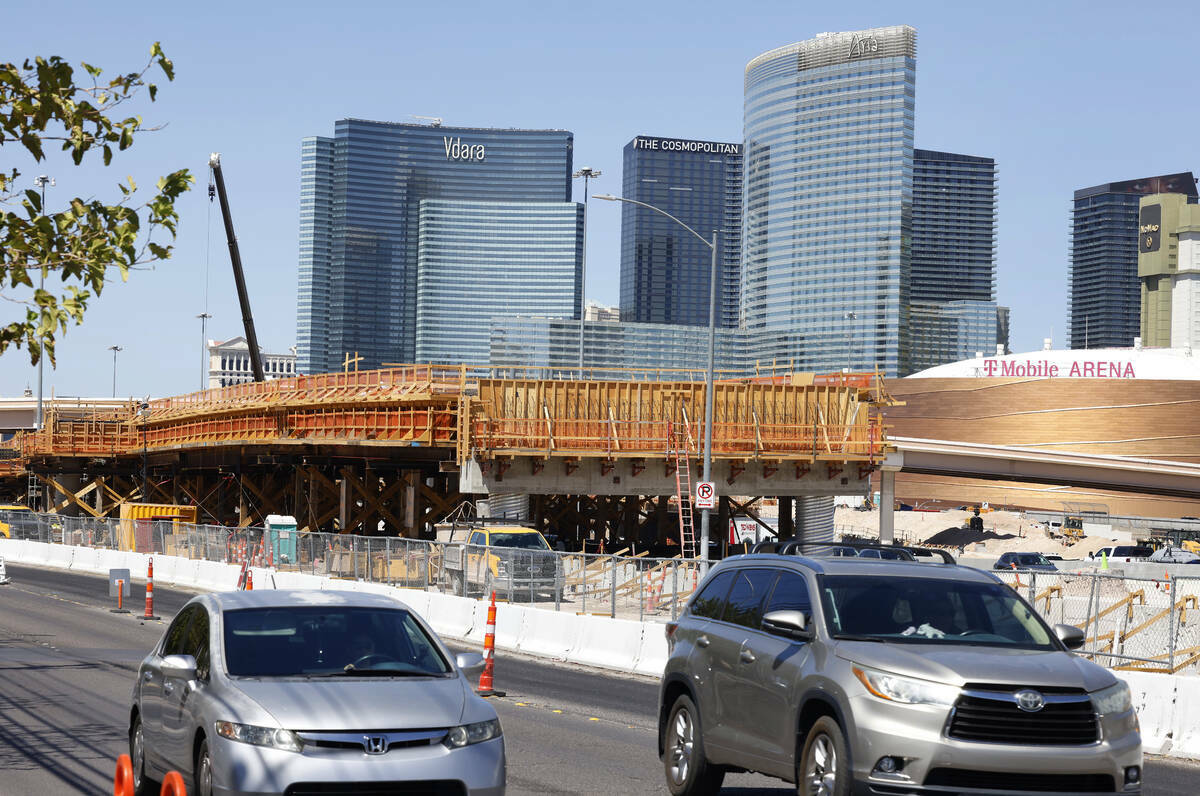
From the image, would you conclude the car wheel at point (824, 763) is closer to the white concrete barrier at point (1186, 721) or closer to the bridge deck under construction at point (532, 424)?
the white concrete barrier at point (1186, 721)

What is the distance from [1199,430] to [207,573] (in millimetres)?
104399

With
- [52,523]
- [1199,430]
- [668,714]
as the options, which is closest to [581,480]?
[52,523]

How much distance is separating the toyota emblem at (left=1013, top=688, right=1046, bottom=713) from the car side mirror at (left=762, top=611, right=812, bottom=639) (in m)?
1.49

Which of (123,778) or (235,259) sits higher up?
(235,259)

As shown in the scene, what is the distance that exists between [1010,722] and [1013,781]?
34 cm

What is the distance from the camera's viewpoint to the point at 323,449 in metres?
57.7

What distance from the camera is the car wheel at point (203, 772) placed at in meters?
8.63

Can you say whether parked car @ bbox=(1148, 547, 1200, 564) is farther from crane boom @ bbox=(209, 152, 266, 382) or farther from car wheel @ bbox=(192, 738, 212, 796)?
car wheel @ bbox=(192, 738, 212, 796)

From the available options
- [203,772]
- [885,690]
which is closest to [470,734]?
[203,772]

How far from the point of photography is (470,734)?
8594 millimetres

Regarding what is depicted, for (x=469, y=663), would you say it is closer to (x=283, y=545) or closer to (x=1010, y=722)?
(x=1010, y=722)

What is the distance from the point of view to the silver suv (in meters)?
8.61

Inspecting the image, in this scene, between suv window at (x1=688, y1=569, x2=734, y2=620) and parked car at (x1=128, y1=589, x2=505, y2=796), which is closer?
parked car at (x1=128, y1=589, x2=505, y2=796)

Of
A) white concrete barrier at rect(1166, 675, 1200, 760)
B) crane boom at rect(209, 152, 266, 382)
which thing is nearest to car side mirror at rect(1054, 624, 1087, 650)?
white concrete barrier at rect(1166, 675, 1200, 760)
